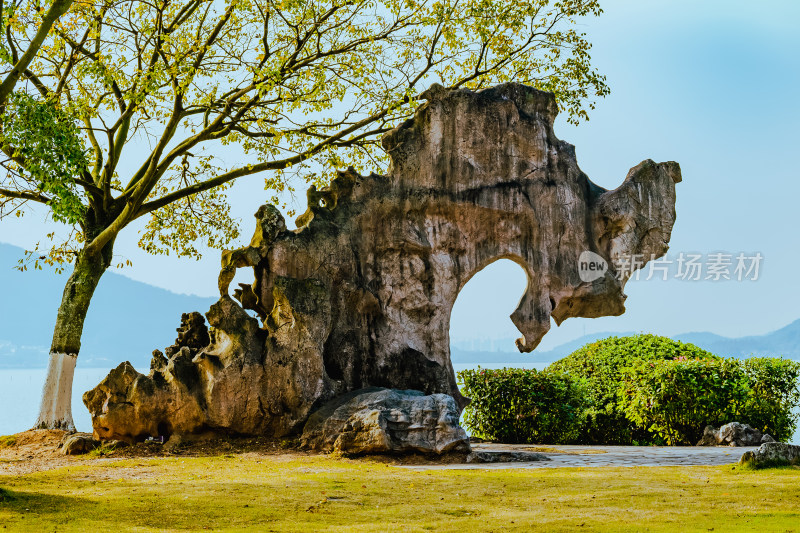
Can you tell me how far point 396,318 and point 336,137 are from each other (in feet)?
18.1

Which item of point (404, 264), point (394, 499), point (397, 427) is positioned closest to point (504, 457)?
point (397, 427)

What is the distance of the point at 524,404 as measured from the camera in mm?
12617

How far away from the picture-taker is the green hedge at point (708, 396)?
1267 centimetres

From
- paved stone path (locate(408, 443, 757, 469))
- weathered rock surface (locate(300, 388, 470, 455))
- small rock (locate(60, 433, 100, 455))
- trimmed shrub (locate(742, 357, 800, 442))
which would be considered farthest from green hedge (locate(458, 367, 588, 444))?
small rock (locate(60, 433, 100, 455))

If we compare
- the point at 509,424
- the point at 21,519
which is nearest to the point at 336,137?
the point at 509,424

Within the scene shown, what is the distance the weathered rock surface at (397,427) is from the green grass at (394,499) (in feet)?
1.75

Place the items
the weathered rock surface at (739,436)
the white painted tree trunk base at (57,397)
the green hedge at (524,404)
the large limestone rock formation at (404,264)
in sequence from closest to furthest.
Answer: the large limestone rock formation at (404,264)
the weathered rock surface at (739,436)
the green hedge at (524,404)
the white painted tree trunk base at (57,397)

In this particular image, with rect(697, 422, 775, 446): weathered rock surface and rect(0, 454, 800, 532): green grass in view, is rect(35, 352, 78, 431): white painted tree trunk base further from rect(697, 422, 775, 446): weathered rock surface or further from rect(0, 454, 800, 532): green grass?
rect(697, 422, 775, 446): weathered rock surface

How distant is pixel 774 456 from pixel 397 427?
12.9 feet

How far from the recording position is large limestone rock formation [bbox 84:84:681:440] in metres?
10.5

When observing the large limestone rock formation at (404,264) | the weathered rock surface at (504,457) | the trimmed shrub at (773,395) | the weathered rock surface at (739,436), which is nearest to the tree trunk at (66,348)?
the large limestone rock formation at (404,264)

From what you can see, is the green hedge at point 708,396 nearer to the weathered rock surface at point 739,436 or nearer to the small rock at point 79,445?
the weathered rock surface at point 739,436

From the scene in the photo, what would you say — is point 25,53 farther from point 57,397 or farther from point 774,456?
point 774,456

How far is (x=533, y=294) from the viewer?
11867 millimetres
